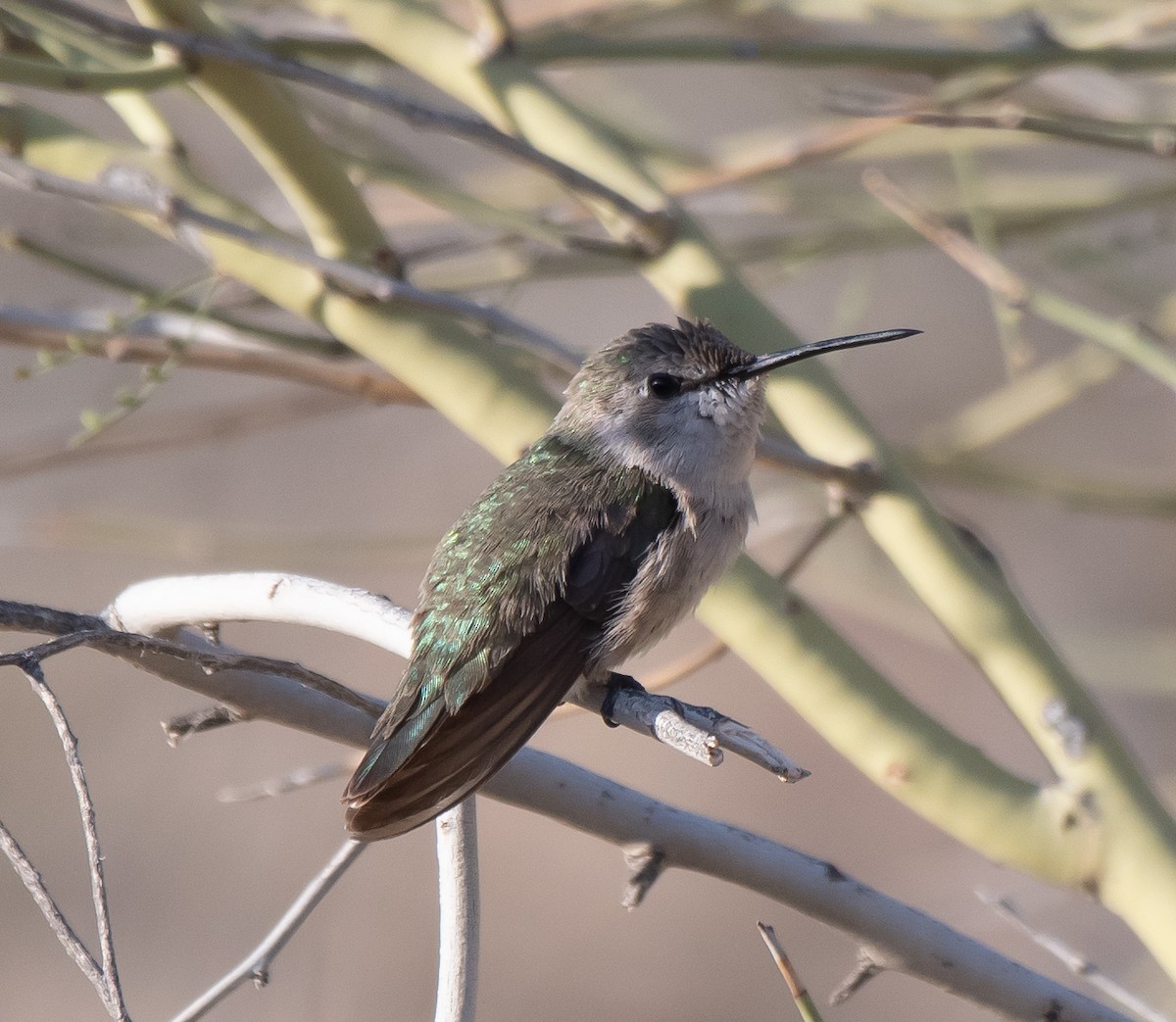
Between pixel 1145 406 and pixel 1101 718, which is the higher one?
pixel 1145 406

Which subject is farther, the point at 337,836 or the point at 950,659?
the point at 950,659

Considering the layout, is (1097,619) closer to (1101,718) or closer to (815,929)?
(815,929)

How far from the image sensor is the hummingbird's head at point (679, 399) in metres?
2.19

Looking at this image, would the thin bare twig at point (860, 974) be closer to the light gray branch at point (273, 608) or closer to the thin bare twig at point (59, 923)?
the light gray branch at point (273, 608)

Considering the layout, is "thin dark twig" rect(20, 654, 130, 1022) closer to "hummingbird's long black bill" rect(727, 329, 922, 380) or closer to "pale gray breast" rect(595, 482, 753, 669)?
"pale gray breast" rect(595, 482, 753, 669)

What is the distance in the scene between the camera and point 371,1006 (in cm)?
518

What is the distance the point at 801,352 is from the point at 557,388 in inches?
102

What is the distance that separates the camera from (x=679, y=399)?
2336mm

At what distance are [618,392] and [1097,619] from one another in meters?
4.71

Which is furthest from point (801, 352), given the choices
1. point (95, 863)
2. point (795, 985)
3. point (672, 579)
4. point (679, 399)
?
point (95, 863)

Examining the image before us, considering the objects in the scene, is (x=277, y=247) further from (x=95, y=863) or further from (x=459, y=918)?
(x=95, y=863)

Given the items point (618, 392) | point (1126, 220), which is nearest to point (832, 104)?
point (618, 392)

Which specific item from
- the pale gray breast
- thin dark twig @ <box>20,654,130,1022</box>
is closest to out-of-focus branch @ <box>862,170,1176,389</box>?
the pale gray breast

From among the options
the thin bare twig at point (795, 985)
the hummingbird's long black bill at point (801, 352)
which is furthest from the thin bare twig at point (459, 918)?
the hummingbird's long black bill at point (801, 352)
